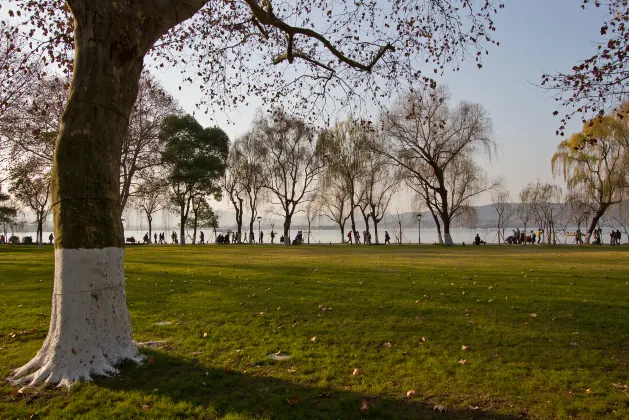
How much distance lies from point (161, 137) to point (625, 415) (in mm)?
A: 33276

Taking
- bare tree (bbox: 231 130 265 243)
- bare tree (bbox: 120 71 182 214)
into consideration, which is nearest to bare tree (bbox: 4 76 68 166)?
bare tree (bbox: 120 71 182 214)

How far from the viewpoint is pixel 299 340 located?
618cm

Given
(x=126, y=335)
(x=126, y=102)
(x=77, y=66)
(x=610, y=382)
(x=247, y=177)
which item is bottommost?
(x=610, y=382)

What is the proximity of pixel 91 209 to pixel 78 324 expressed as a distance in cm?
125

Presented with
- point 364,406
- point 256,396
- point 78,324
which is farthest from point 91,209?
point 364,406

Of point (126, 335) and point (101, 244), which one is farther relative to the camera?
point (126, 335)

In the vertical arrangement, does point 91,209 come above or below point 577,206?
below

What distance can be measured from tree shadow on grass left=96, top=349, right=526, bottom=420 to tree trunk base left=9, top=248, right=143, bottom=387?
11.4 inches

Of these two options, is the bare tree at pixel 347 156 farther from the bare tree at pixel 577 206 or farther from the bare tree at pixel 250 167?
the bare tree at pixel 577 206

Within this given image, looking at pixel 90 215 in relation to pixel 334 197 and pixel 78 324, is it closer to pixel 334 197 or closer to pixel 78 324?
pixel 78 324

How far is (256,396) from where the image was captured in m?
4.27

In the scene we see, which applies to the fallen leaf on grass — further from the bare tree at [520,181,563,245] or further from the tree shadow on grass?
the bare tree at [520,181,563,245]

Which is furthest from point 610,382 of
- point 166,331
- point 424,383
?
point 166,331

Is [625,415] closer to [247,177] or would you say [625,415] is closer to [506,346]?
[506,346]
